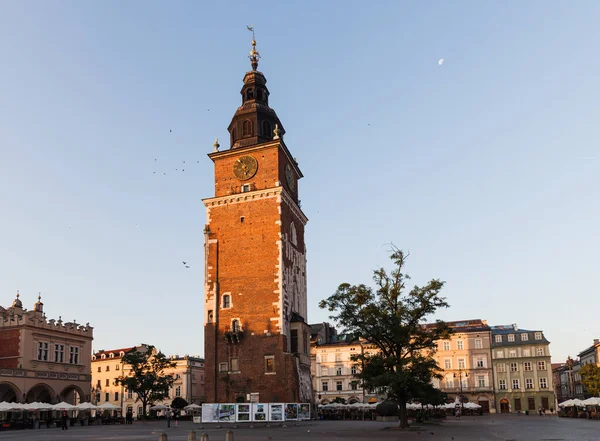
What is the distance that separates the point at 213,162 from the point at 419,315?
26.7 m

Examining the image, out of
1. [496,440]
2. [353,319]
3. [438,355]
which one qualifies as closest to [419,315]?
[353,319]

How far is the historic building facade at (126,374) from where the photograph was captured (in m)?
95.8

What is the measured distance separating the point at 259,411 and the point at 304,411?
17.6ft

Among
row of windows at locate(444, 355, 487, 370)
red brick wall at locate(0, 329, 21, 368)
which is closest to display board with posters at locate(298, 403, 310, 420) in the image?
red brick wall at locate(0, 329, 21, 368)

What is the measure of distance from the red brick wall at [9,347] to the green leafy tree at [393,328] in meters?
35.4

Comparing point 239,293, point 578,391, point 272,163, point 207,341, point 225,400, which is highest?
point 272,163

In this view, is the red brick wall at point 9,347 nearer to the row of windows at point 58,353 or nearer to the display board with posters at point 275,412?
the row of windows at point 58,353

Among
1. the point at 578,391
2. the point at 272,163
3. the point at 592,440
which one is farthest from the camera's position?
the point at 578,391

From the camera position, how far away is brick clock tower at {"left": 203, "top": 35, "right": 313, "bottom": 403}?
166ft

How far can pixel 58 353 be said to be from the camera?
6538 centimetres

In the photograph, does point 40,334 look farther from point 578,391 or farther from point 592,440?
point 578,391

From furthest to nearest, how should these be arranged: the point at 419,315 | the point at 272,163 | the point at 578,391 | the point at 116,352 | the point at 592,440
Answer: the point at 578,391
the point at 116,352
the point at 272,163
the point at 419,315
the point at 592,440

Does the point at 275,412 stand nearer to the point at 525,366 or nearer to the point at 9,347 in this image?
the point at 9,347

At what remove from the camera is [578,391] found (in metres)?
120
